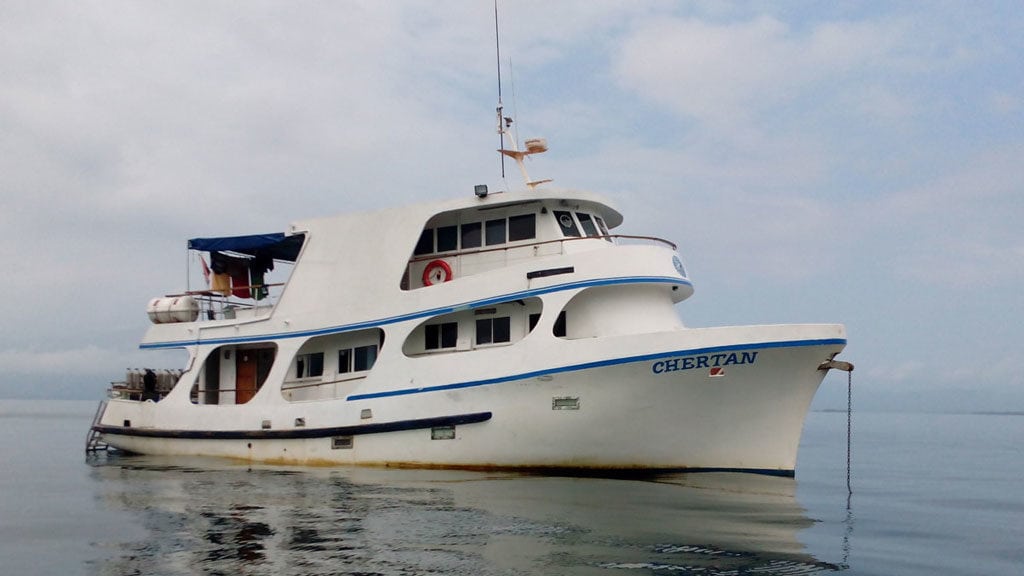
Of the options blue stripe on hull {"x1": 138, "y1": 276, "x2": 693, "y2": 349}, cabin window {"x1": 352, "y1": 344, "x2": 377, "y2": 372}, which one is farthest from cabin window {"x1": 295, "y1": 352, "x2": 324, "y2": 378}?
cabin window {"x1": 352, "y1": 344, "x2": 377, "y2": 372}

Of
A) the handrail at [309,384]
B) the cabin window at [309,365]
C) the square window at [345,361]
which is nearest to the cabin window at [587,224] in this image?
the square window at [345,361]

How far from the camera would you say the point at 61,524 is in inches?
451

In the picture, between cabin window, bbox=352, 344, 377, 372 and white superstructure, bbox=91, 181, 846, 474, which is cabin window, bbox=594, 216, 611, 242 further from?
cabin window, bbox=352, 344, 377, 372

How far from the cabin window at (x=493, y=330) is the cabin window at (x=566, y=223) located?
2218 mm

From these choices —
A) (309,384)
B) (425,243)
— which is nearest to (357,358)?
(309,384)

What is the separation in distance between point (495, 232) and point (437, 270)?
4.63ft

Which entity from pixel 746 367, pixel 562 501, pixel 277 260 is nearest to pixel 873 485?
pixel 746 367

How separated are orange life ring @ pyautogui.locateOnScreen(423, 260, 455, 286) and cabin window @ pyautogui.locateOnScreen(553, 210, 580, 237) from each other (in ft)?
7.92

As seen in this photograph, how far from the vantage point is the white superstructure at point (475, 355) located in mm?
14656

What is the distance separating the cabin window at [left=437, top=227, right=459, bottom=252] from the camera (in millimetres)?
18125

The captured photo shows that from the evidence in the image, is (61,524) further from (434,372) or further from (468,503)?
(434,372)

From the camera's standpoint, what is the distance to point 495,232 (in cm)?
1777

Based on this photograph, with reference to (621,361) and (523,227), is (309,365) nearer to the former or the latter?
(523,227)

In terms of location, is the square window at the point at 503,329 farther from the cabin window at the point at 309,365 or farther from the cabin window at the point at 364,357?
the cabin window at the point at 309,365
